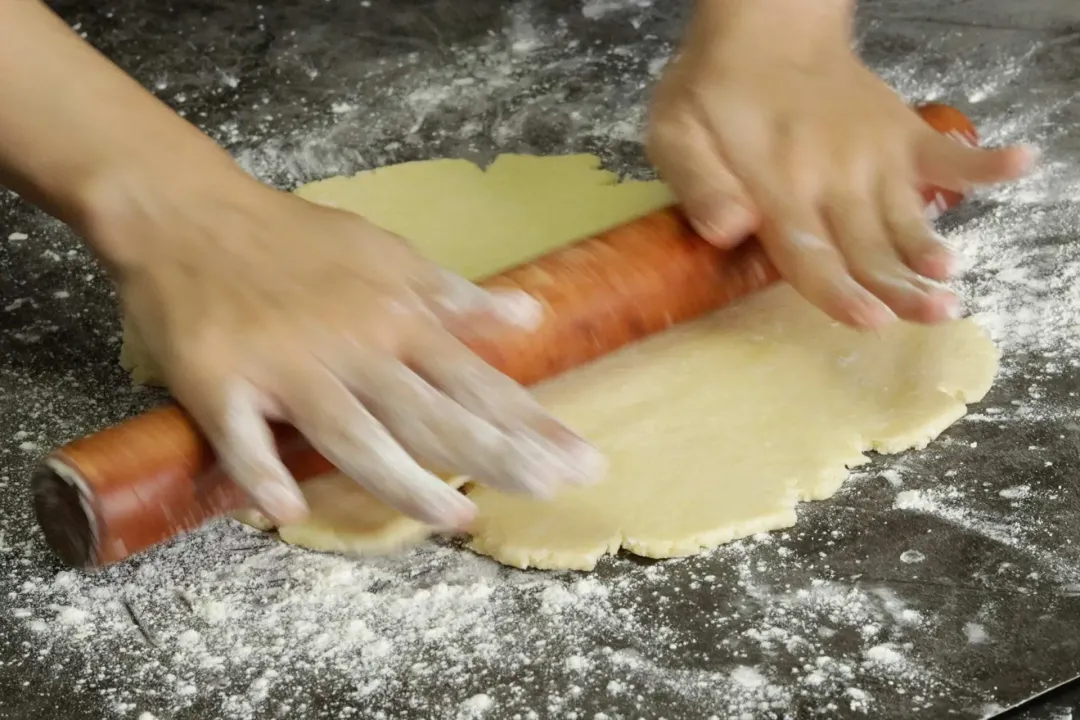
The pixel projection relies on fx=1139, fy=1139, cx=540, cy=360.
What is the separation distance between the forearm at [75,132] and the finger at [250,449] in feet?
0.88

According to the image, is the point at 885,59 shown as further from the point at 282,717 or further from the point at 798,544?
the point at 282,717

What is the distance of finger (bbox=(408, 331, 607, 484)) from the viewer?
1006 mm

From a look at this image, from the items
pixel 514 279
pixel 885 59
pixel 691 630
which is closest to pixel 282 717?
pixel 691 630

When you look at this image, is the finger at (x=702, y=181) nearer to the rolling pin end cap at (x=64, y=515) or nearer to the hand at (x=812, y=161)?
the hand at (x=812, y=161)

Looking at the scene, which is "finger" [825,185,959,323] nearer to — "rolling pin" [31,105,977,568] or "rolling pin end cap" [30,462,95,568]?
"rolling pin" [31,105,977,568]

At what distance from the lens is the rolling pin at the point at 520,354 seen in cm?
101

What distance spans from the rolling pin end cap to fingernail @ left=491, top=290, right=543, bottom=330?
1.41ft

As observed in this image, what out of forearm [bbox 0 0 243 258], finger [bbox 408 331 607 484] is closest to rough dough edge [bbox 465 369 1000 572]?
finger [bbox 408 331 607 484]

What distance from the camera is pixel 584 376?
52.2 inches

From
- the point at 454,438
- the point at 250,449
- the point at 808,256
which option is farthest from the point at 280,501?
the point at 808,256

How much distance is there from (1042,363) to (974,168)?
0.80 ft

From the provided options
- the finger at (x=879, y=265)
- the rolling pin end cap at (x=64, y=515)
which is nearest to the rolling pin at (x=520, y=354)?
the rolling pin end cap at (x=64, y=515)

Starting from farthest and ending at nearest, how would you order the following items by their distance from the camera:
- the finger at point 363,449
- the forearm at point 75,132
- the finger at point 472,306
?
1. the forearm at point 75,132
2. the finger at point 472,306
3. the finger at point 363,449

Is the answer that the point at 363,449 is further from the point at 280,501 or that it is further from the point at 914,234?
the point at 914,234
